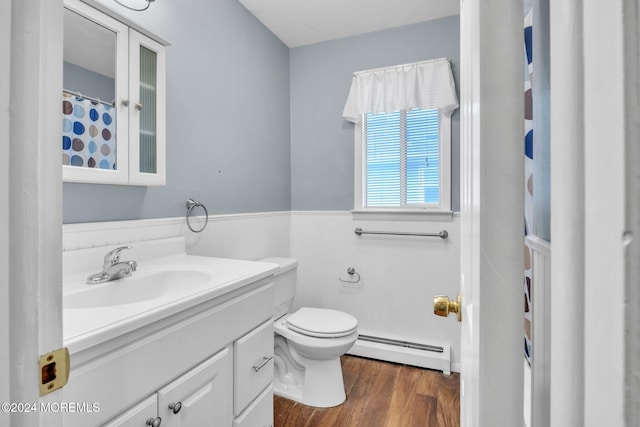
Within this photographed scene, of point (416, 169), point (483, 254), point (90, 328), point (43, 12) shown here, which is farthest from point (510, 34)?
point (416, 169)

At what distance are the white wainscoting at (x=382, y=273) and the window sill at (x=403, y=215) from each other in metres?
0.03

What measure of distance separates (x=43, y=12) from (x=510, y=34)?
1.81 feet

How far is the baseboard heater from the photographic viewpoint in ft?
6.98

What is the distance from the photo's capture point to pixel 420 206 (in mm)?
2318

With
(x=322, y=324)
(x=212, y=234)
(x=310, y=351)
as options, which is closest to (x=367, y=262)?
(x=322, y=324)

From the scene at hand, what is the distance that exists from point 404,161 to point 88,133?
6.35 feet

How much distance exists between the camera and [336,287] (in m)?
2.52

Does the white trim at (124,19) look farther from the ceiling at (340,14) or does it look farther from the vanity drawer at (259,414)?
the vanity drawer at (259,414)

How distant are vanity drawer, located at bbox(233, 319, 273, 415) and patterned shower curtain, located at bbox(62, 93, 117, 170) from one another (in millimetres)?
858

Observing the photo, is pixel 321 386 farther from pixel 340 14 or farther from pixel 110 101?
pixel 340 14

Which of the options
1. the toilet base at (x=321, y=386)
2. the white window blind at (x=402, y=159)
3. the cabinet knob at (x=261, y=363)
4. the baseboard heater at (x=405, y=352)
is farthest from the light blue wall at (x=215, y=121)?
the baseboard heater at (x=405, y=352)

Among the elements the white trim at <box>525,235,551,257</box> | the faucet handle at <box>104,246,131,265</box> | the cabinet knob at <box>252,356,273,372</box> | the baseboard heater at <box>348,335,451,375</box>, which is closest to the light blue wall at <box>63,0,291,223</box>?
the faucet handle at <box>104,246,131,265</box>

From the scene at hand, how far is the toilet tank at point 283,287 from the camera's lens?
76.2 inches
